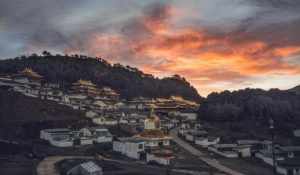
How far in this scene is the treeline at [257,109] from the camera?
359ft

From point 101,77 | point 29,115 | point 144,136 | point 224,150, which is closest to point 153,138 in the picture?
point 144,136

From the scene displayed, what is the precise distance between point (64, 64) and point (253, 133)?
112843 mm

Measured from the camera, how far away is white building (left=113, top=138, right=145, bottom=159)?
68.9 m

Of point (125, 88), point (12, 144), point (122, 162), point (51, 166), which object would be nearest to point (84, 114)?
point (12, 144)

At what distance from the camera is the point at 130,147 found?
69938mm

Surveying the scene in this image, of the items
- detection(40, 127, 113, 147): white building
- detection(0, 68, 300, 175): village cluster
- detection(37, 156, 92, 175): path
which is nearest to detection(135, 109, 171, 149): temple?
detection(0, 68, 300, 175): village cluster

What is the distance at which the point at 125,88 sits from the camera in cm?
17188

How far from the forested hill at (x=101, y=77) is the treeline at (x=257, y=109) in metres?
47.7

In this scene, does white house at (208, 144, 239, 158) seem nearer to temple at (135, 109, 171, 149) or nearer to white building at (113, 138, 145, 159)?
temple at (135, 109, 171, 149)

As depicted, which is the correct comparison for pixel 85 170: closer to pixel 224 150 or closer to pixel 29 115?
pixel 224 150

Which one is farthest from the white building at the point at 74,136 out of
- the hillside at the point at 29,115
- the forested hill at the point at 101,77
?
the forested hill at the point at 101,77

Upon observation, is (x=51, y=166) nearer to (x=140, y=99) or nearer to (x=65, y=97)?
(x=65, y=97)

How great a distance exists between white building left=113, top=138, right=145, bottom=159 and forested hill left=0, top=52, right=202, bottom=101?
88.1 m

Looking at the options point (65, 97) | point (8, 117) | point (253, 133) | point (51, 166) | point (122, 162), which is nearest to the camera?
point (51, 166)
